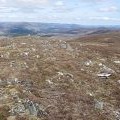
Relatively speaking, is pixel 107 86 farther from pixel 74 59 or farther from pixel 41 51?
pixel 41 51

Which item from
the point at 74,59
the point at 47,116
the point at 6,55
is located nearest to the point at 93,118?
the point at 47,116

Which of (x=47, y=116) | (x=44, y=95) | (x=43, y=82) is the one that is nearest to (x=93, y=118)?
(x=47, y=116)

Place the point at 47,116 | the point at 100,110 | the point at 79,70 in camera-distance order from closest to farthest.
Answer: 1. the point at 47,116
2. the point at 100,110
3. the point at 79,70

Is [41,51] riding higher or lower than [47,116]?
higher

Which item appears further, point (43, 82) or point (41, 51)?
point (41, 51)

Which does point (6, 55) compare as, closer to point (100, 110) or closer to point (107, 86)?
point (107, 86)

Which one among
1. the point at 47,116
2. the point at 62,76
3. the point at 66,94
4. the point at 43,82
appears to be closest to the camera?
the point at 47,116
